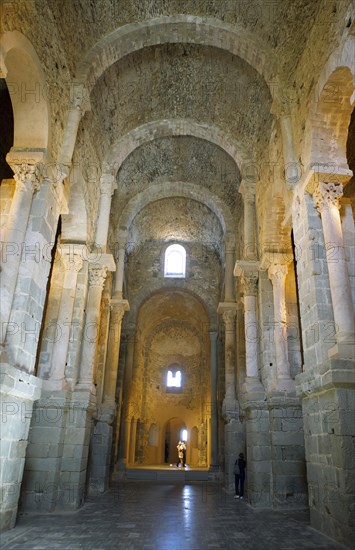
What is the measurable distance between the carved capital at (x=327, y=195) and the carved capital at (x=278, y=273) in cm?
367

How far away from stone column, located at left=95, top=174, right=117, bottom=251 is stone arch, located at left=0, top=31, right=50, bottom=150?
4.45 metres

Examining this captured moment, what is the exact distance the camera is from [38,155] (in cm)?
760

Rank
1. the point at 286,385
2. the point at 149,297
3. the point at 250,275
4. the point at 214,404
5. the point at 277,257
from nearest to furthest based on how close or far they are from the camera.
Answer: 1. the point at 286,385
2. the point at 277,257
3. the point at 250,275
4. the point at 214,404
5. the point at 149,297

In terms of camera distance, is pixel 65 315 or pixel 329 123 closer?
pixel 329 123

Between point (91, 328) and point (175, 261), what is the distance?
11221 millimetres

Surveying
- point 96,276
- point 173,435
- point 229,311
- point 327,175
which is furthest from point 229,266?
point 173,435

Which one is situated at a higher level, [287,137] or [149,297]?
[149,297]

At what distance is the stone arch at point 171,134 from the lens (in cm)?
1364

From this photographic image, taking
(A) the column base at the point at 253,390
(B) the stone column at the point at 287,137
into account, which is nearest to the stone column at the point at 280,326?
(A) the column base at the point at 253,390

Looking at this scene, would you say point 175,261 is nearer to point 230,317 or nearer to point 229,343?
point 230,317

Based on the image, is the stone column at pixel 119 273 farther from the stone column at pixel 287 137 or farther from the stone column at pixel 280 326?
the stone column at pixel 287 137

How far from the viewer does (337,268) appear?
719cm

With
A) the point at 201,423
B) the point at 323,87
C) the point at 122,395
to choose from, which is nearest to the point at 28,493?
the point at 323,87

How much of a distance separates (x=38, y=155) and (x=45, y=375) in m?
5.31
